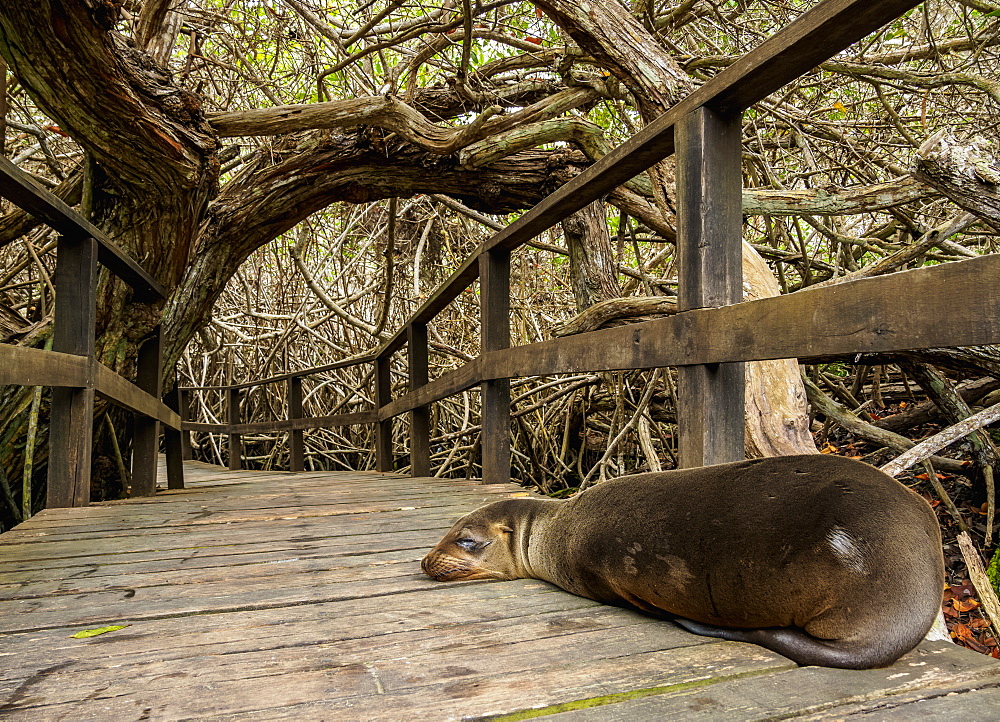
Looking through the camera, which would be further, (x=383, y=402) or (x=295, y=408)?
(x=295, y=408)

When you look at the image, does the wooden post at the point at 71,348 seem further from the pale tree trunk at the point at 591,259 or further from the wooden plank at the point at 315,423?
the wooden plank at the point at 315,423

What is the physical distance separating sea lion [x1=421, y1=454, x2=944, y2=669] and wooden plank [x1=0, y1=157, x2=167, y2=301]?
1.97m

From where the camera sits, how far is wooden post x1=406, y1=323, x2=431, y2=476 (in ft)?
15.1

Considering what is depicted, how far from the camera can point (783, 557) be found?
125cm

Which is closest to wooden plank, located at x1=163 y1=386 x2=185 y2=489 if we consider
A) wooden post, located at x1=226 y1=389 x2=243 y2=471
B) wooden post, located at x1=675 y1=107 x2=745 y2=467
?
wooden post, located at x1=226 y1=389 x2=243 y2=471

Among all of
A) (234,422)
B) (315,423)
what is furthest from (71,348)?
(234,422)

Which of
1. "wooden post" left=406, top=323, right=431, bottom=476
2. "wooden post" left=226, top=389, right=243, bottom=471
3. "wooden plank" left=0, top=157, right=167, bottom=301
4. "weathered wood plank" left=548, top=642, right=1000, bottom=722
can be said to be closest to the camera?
"weathered wood plank" left=548, top=642, right=1000, bottom=722

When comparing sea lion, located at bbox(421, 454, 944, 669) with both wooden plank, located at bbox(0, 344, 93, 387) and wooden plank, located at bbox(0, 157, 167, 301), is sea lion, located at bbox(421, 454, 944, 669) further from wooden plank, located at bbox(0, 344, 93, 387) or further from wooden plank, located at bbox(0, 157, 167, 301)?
wooden plank, located at bbox(0, 157, 167, 301)

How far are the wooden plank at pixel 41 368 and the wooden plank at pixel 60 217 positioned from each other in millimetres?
470

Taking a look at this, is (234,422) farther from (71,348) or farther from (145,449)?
(71,348)

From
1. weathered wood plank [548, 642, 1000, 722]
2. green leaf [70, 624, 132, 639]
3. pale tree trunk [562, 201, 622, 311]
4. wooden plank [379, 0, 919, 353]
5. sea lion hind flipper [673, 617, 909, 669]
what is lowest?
weathered wood plank [548, 642, 1000, 722]

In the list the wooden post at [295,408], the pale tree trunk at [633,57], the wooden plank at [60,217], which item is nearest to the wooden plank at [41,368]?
the wooden plank at [60,217]

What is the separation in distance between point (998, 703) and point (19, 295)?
7901 millimetres

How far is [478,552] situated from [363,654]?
64cm
